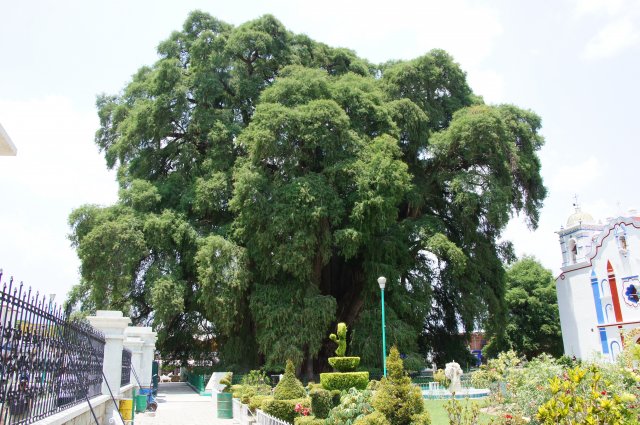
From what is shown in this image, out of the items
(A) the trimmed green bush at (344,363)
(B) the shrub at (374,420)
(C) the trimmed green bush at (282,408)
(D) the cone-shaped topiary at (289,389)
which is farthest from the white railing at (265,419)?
(A) the trimmed green bush at (344,363)

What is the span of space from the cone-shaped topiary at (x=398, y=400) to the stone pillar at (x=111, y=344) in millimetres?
4930

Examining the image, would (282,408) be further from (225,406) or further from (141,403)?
(141,403)

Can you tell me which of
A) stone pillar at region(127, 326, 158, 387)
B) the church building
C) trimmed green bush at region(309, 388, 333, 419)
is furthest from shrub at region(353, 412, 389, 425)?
the church building

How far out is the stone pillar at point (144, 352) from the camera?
60.6 feet

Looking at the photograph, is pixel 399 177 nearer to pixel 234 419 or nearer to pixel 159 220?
pixel 159 220

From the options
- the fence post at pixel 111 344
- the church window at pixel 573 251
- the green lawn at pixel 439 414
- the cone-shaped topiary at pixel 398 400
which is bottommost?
the green lawn at pixel 439 414

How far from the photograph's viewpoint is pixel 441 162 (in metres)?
27.9

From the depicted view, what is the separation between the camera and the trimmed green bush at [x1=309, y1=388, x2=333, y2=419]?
1111cm

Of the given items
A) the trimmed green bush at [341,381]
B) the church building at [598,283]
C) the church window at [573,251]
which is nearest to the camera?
the trimmed green bush at [341,381]

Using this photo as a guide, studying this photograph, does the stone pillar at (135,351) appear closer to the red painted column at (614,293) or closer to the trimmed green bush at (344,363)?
the trimmed green bush at (344,363)

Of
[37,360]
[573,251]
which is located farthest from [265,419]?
[573,251]

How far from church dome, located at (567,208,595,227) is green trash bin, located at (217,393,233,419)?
74.5ft

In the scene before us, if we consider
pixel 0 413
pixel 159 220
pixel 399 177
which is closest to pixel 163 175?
pixel 159 220

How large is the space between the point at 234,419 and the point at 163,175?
54.6 ft
